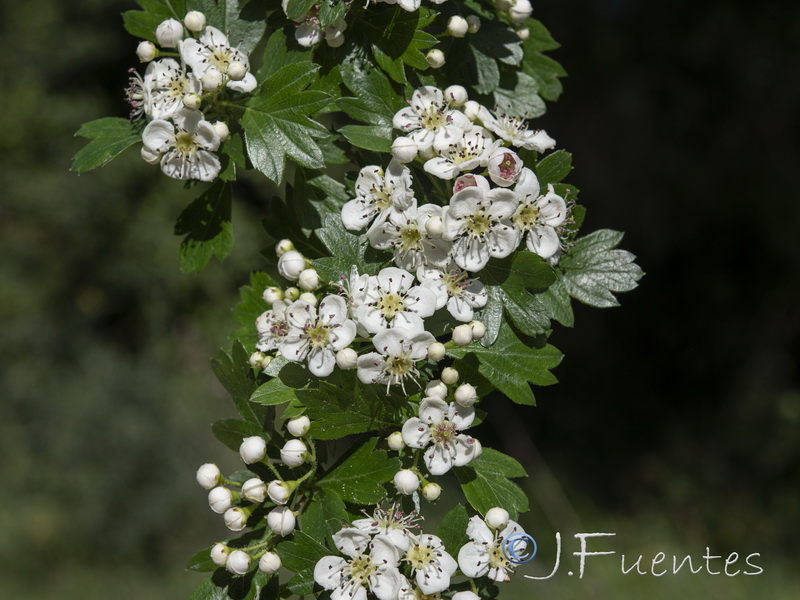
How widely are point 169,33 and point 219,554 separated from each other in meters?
0.95

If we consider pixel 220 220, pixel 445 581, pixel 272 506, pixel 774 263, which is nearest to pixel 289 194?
pixel 220 220

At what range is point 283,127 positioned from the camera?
1.33 m

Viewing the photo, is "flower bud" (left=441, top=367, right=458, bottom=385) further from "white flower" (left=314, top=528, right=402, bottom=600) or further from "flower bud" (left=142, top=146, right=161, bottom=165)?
"flower bud" (left=142, top=146, right=161, bottom=165)

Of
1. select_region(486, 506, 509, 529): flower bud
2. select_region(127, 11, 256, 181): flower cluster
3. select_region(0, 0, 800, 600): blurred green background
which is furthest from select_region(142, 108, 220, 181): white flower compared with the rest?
select_region(0, 0, 800, 600): blurred green background

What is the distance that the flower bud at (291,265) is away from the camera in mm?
1353

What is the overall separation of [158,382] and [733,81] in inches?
181

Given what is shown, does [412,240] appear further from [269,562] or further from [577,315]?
[577,315]

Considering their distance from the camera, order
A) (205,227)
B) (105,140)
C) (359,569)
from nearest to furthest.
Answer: (359,569) → (105,140) → (205,227)

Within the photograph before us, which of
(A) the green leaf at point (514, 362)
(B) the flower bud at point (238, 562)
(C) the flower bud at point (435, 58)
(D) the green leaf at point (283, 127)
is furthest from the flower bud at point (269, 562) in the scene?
(C) the flower bud at point (435, 58)

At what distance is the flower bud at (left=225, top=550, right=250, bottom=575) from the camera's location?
4.07 feet

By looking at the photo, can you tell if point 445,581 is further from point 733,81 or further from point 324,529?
point 733,81

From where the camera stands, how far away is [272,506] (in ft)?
4.35

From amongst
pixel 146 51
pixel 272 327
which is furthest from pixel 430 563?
pixel 146 51

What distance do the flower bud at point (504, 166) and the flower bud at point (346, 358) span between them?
0.37 m
